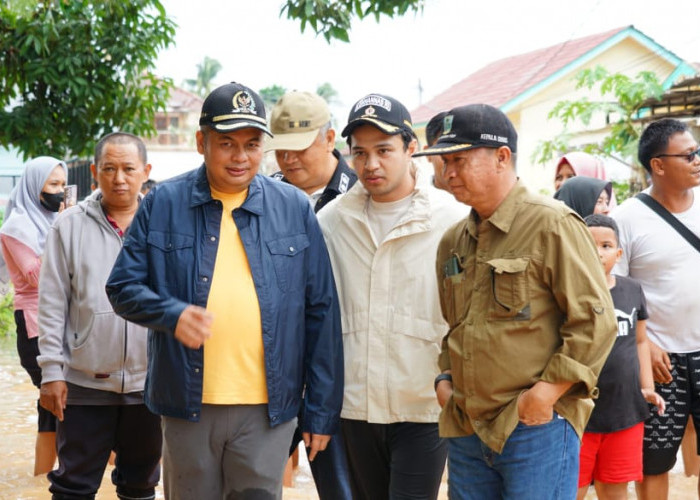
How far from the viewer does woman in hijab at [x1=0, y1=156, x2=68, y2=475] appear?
586cm

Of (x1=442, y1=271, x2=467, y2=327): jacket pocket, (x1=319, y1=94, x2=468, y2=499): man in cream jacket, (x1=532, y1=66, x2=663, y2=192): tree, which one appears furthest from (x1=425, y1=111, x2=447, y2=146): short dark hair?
(x1=532, y1=66, x2=663, y2=192): tree

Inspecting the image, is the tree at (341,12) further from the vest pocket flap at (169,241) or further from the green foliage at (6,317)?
the green foliage at (6,317)

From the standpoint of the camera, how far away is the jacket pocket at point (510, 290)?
2928mm

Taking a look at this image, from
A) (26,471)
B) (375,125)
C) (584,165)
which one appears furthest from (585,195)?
(26,471)

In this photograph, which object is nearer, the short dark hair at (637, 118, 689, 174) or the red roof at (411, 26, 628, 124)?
the short dark hair at (637, 118, 689, 174)

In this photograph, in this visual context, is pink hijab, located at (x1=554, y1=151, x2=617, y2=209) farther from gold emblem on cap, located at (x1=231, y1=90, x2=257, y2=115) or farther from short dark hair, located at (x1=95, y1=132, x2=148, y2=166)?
gold emblem on cap, located at (x1=231, y1=90, x2=257, y2=115)

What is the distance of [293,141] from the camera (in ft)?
15.3

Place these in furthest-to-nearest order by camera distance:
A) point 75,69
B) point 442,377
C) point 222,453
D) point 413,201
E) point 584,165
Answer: point 75,69, point 584,165, point 413,201, point 222,453, point 442,377

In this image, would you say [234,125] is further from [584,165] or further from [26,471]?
[26,471]

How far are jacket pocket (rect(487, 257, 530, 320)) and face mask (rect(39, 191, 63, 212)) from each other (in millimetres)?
4109

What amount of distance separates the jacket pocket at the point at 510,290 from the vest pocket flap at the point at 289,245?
880 mm

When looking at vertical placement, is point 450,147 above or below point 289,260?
above

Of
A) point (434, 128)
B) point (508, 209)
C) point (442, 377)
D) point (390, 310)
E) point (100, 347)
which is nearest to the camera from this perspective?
point (508, 209)

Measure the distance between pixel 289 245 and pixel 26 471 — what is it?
3.88 m
